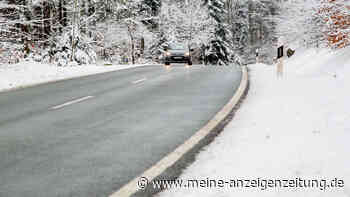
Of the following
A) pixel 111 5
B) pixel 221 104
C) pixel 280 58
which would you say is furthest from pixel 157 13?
pixel 221 104

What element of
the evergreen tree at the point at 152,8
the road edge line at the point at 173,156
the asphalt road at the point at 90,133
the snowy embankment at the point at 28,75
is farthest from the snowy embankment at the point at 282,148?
the evergreen tree at the point at 152,8

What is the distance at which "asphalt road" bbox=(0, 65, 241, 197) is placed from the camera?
4.27 meters

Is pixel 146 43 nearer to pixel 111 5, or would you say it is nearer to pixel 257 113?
pixel 111 5

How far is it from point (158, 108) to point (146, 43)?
47.7 meters

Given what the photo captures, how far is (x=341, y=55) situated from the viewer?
48.9 feet

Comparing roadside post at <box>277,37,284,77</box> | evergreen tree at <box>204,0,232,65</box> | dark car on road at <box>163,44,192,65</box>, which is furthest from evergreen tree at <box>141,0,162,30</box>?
roadside post at <box>277,37,284,77</box>

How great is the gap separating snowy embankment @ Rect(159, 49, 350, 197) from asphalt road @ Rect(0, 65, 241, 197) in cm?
68

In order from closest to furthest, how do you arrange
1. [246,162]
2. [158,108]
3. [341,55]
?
1. [246,162]
2. [158,108]
3. [341,55]

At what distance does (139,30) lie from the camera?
162 ft

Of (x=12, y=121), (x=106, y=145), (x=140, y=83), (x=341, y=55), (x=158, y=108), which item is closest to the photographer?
(x=106, y=145)

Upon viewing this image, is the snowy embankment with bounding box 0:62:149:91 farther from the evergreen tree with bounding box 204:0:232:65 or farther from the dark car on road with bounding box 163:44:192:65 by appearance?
the evergreen tree with bounding box 204:0:232:65

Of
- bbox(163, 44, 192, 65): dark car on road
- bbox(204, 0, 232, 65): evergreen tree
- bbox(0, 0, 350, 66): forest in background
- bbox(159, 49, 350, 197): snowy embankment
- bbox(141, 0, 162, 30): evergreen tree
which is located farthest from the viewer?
bbox(141, 0, 162, 30): evergreen tree

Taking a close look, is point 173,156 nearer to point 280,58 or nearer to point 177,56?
point 280,58

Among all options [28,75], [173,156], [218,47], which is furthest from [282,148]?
[218,47]
